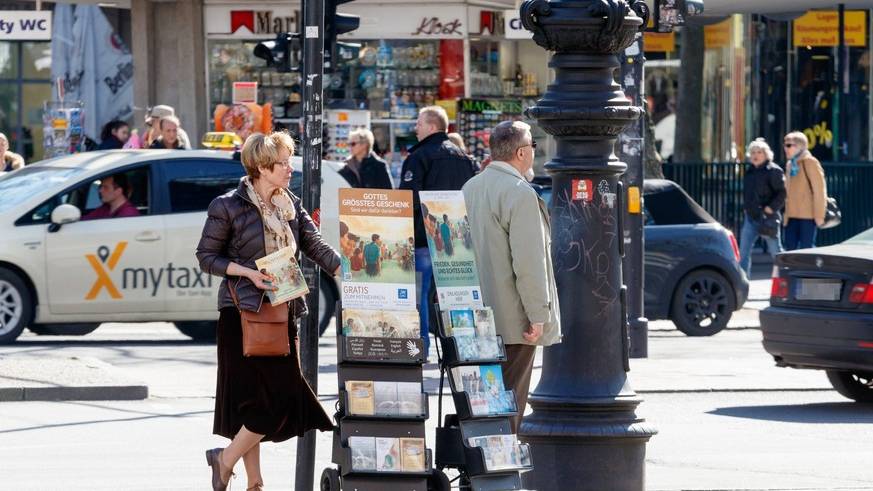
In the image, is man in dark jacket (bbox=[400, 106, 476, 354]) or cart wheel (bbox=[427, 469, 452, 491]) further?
man in dark jacket (bbox=[400, 106, 476, 354])

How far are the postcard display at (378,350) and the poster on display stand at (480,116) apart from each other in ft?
54.2

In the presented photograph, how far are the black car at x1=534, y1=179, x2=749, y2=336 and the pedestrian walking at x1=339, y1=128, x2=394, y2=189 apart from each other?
146 centimetres

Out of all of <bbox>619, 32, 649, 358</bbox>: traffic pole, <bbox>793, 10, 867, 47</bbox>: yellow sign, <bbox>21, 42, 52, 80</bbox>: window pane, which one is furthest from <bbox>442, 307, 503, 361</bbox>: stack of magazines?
<bbox>21, 42, 52, 80</bbox>: window pane

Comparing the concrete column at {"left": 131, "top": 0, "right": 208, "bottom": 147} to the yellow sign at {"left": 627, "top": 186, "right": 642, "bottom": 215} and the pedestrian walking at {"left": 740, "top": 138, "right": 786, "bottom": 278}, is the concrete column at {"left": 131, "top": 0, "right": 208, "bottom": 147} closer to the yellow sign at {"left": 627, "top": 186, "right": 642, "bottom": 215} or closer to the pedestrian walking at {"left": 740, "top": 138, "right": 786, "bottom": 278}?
the pedestrian walking at {"left": 740, "top": 138, "right": 786, "bottom": 278}

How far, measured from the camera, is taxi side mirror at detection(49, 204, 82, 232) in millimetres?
14828

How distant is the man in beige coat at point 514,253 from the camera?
804cm

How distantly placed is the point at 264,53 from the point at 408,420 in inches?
286

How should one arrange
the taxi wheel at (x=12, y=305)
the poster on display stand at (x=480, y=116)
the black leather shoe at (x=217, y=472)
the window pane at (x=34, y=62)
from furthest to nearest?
the window pane at (x=34, y=62) → the poster on display stand at (x=480, y=116) → the taxi wheel at (x=12, y=305) → the black leather shoe at (x=217, y=472)

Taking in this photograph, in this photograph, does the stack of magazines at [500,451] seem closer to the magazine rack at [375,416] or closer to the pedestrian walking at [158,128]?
the magazine rack at [375,416]

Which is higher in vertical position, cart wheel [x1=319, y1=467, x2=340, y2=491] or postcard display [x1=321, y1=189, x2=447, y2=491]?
postcard display [x1=321, y1=189, x2=447, y2=491]

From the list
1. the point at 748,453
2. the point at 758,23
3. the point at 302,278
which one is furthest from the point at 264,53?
the point at 758,23

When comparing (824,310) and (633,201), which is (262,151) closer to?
(824,310)

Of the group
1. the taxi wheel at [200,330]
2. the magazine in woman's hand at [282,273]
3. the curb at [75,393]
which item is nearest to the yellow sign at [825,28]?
the taxi wheel at [200,330]

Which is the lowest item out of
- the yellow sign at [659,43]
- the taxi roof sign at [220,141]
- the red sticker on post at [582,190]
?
the red sticker on post at [582,190]
